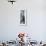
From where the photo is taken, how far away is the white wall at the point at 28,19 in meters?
5.33

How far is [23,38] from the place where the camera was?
3.75 metres

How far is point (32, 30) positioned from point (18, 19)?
706 mm

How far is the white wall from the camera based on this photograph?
17.5ft

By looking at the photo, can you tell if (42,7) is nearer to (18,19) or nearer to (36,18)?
(36,18)

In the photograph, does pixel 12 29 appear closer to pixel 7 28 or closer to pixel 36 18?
pixel 7 28

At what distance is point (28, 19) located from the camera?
17.5ft

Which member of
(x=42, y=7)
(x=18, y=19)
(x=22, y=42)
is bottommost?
(x=22, y=42)

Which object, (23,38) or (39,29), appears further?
(39,29)

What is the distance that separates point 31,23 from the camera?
533cm

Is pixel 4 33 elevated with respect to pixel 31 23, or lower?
lower

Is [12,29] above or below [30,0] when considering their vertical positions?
below

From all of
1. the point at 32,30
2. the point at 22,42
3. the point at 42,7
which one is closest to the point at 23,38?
the point at 22,42

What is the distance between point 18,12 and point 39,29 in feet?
3.52

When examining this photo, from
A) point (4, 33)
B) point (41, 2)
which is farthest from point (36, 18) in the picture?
point (4, 33)
